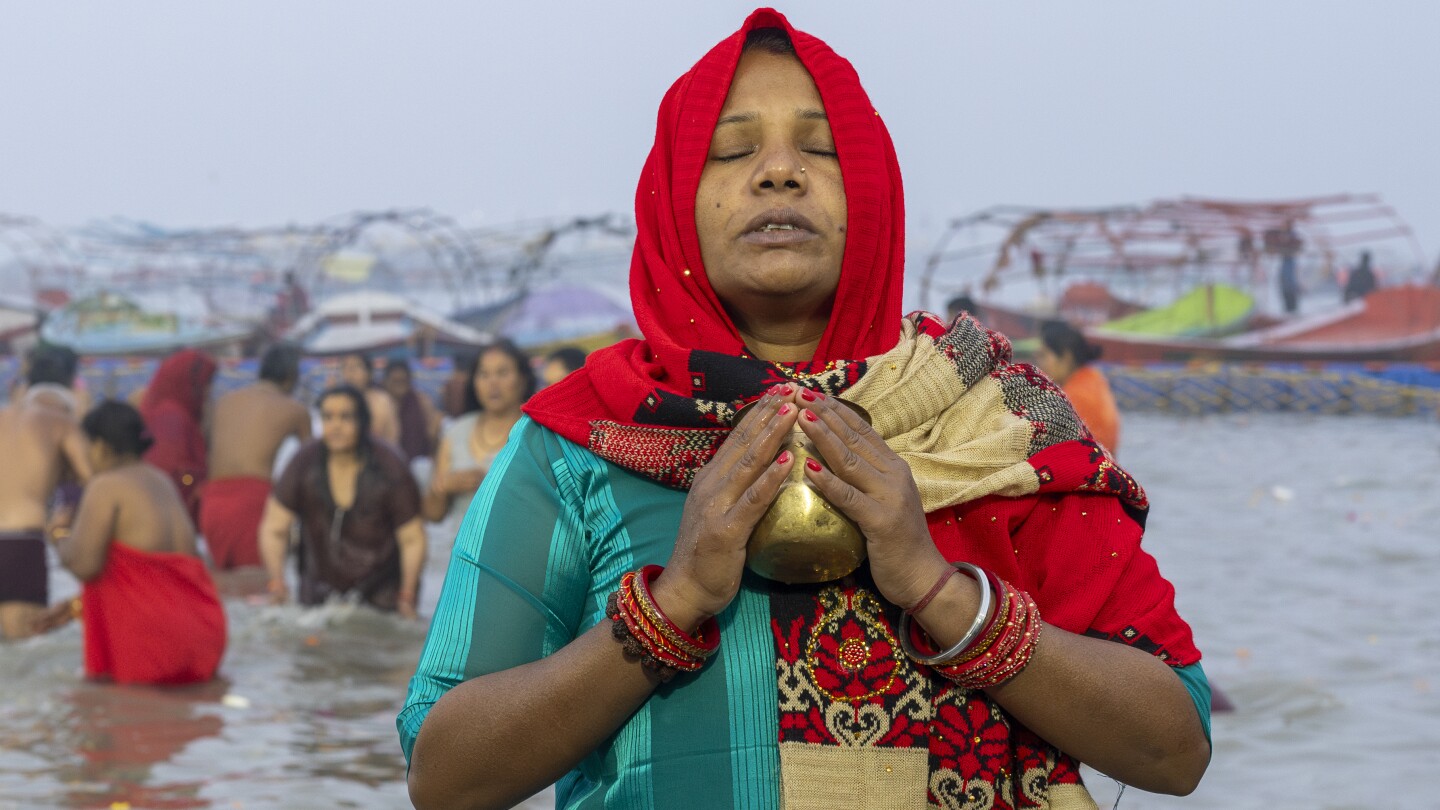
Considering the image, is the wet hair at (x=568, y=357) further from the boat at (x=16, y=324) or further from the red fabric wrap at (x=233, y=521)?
the boat at (x=16, y=324)

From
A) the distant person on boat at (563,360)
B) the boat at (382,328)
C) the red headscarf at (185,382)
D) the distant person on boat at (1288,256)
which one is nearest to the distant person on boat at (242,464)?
the red headscarf at (185,382)

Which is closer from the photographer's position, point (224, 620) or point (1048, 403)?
point (1048, 403)

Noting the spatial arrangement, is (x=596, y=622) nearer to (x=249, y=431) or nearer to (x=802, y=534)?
(x=802, y=534)

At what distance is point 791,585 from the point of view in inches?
63.2

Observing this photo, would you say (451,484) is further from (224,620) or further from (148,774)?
(148,774)

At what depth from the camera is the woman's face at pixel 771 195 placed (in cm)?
166

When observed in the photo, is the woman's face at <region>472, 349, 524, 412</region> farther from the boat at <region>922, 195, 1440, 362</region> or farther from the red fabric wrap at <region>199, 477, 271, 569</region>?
the boat at <region>922, 195, 1440, 362</region>

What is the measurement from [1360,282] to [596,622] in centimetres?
3115

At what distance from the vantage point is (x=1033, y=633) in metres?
1.49

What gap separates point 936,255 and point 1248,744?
23650 millimetres

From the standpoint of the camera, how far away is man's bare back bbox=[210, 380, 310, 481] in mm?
9703

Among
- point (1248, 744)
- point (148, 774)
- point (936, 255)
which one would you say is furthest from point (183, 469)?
point (936, 255)

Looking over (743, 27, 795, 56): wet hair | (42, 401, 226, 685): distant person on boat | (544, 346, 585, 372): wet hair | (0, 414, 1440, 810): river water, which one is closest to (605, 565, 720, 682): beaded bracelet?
(743, 27, 795, 56): wet hair

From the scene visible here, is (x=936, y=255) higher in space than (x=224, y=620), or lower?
higher
